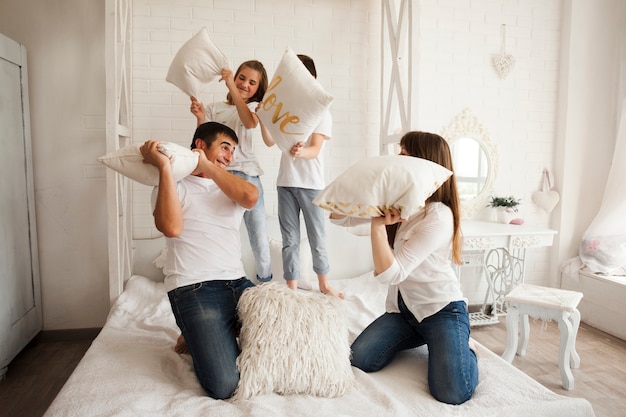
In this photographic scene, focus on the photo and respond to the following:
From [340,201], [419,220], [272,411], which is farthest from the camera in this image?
[419,220]

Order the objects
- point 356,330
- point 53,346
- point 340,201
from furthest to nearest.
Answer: point 53,346
point 356,330
point 340,201

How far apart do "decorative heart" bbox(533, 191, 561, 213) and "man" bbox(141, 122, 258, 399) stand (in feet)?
9.29

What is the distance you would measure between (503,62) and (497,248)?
1517 millimetres

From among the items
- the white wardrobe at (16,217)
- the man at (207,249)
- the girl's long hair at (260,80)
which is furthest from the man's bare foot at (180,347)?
the girl's long hair at (260,80)

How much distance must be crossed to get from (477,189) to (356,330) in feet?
6.47

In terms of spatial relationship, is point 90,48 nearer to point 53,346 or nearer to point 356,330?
point 53,346

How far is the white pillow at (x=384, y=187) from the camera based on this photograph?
1500 millimetres

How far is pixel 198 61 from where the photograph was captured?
2.38 meters

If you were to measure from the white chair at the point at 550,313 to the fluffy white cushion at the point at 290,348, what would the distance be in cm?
Result: 121

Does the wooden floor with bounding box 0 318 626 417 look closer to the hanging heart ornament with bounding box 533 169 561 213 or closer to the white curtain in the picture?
the white curtain

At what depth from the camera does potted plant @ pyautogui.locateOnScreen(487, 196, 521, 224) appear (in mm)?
3475

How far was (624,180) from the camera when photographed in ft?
10.9

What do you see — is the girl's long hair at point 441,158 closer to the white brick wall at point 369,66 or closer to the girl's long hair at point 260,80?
the girl's long hair at point 260,80

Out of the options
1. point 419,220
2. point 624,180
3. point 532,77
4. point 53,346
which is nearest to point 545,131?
point 532,77
